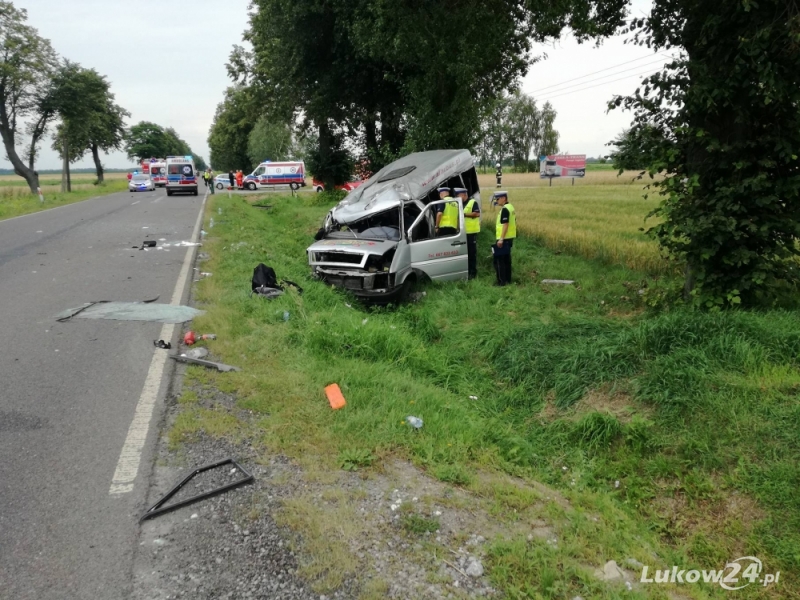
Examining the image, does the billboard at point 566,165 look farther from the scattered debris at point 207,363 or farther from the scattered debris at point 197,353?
the scattered debris at point 207,363

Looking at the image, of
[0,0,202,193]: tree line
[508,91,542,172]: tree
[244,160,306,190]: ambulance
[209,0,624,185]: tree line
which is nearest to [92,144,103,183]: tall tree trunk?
[0,0,202,193]: tree line

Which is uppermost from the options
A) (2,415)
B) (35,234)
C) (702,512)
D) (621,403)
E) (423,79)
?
(423,79)

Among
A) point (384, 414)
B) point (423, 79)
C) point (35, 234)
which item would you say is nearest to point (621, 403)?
point (384, 414)

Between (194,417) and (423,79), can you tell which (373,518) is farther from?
(423,79)

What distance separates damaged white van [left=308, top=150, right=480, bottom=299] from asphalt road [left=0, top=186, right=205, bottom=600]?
2867 millimetres

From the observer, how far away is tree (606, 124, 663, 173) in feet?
23.1

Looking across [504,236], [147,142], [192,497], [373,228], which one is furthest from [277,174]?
[147,142]

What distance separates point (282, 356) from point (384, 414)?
1646 mm

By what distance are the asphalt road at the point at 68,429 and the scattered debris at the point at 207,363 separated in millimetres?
336

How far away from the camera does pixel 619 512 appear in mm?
3811

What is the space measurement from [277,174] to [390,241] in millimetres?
36493

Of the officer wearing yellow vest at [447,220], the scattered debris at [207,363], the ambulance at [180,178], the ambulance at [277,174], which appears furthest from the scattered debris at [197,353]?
the ambulance at [277,174]

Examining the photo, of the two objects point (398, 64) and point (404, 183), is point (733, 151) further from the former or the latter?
point (398, 64)

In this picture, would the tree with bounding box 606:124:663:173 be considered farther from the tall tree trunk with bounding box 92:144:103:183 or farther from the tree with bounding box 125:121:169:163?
the tree with bounding box 125:121:169:163
